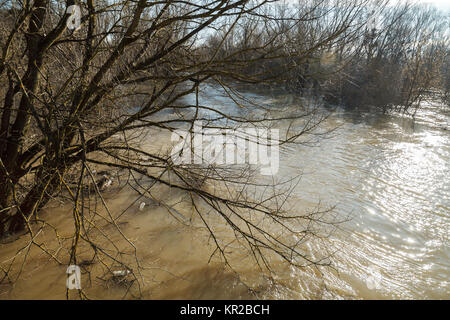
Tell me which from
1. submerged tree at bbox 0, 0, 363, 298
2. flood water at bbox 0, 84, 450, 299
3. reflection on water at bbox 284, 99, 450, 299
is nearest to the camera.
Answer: submerged tree at bbox 0, 0, 363, 298

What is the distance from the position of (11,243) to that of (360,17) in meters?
5.46

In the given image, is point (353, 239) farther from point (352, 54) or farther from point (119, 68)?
point (119, 68)

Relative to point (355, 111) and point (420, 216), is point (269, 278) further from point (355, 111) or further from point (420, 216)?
point (355, 111)

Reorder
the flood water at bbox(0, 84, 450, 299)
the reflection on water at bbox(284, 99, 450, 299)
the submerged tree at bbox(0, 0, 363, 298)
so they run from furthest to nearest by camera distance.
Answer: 1. the reflection on water at bbox(284, 99, 450, 299)
2. the flood water at bbox(0, 84, 450, 299)
3. the submerged tree at bbox(0, 0, 363, 298)

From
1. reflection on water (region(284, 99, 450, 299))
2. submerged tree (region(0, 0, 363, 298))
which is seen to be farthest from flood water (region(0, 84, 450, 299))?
submerged tree (region(0, 0, 363, 298))

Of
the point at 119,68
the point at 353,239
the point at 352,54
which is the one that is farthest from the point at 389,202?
the point at 119,68

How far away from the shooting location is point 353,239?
5.32 meters

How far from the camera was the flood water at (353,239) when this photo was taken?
3887 millimetres

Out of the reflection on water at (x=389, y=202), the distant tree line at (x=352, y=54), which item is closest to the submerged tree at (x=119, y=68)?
the distant tree line at (x=352, y=54)

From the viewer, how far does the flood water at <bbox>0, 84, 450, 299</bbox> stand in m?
3.89

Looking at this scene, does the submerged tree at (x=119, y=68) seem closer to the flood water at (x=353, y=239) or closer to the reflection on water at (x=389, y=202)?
the flood water at (x=353, y=239)

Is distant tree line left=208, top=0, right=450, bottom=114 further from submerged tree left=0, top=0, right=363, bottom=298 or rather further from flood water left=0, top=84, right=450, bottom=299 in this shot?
flood water left=0, top=84, right=450, bottom=299
